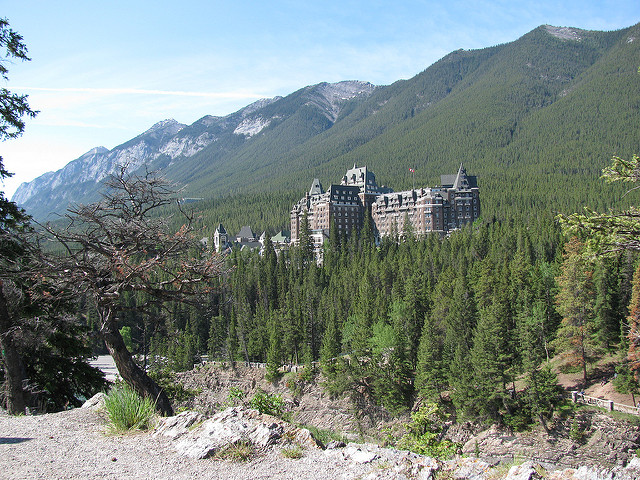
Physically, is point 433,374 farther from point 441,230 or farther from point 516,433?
point 441,230

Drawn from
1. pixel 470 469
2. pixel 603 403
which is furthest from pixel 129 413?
pixel 603 403

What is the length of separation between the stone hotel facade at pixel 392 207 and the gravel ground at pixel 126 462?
109 meters

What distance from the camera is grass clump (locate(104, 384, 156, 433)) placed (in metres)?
10.0

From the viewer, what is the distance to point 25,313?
14.9 m

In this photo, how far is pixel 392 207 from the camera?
423ft

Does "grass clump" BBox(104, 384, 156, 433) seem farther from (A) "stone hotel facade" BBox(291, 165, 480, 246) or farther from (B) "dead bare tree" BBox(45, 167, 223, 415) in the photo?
(A) "stone hotel facade" BBox(291, 165, 480, 246)

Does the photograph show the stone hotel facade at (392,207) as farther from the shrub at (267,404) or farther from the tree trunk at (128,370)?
the tree trunk at (128,370)

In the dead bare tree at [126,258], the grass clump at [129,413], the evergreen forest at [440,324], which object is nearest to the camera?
the grass clump at [129,413]

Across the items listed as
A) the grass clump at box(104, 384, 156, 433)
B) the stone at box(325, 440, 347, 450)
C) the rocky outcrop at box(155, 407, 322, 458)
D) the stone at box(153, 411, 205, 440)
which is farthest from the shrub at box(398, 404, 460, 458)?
the grass clump at box(104, 384, 156, 433)

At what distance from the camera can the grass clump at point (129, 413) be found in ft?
32.9

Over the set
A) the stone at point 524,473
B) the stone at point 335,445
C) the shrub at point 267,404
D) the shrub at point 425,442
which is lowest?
the shrub at point 425,442

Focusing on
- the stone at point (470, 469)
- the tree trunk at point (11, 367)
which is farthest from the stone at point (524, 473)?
the tree trunk at point (11, 367)

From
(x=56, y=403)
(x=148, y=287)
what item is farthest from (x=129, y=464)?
(x=56, y=403)

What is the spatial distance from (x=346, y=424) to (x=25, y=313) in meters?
44.1
